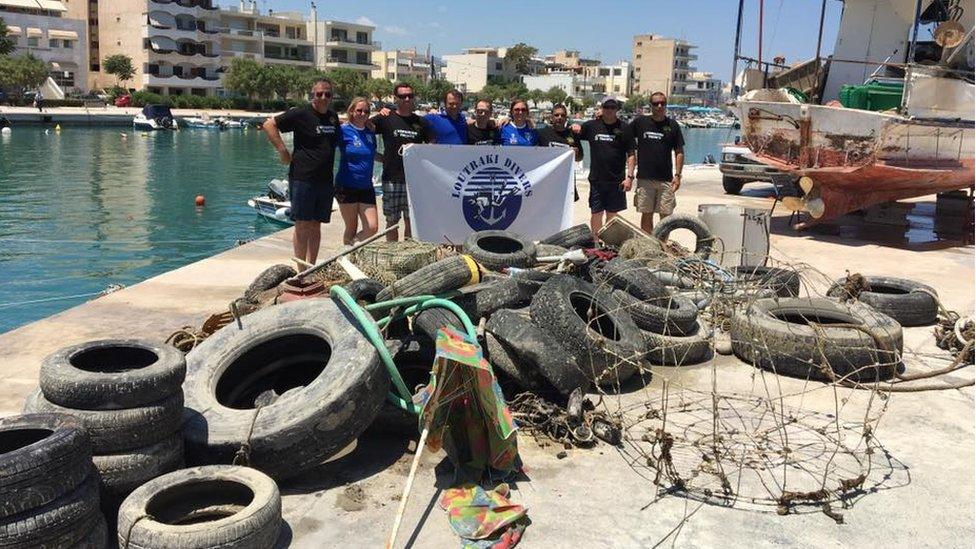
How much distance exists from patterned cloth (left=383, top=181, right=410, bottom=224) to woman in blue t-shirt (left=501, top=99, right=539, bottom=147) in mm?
1413

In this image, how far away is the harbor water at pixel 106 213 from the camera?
1388 cm

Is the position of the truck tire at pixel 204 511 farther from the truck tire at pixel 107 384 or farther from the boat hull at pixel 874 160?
the boat hull at pixel 874 160

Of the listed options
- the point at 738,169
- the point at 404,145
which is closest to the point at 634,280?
the point at 404,145

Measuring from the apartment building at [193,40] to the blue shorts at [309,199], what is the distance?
305ft

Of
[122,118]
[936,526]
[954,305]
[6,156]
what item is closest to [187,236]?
[954,305]

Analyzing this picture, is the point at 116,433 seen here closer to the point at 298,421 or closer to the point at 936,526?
the point at 298,421

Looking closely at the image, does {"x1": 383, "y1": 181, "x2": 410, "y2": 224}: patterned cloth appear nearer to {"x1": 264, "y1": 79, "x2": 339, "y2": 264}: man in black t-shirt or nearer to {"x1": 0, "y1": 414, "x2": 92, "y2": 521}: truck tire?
{"x1": 264, "y1": 79, "x2": 339, "y2": 264}: man in black t-shirt

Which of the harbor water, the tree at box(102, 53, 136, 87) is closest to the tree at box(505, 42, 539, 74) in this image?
the tree at box(102, 53, 136, 87)

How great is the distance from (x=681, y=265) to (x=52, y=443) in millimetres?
5564

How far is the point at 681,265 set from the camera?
724cm

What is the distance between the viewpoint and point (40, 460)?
9.82ft

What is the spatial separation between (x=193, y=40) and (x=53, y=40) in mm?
15231

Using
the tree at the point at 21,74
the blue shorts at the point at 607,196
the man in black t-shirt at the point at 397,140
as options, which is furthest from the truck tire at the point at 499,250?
the tree at the point at 21,74

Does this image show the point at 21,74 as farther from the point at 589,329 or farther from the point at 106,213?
the point at 589,329
